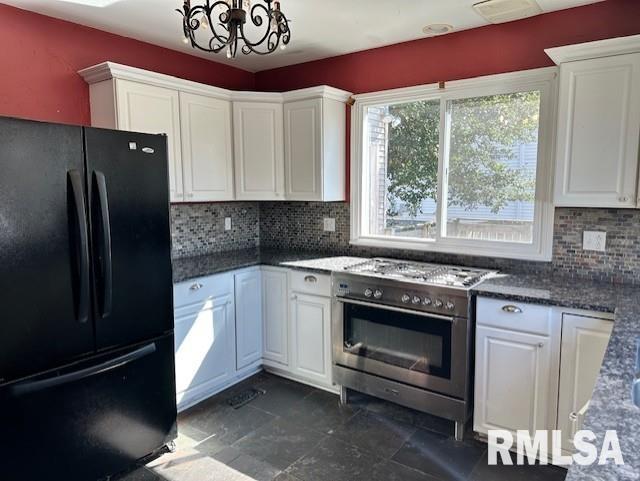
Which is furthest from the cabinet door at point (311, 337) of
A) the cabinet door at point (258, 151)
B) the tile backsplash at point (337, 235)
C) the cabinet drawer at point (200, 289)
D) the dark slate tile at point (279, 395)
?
the cabinet door at point (258, 151)

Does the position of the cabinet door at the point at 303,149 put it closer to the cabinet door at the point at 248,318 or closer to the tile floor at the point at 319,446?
the cabinet door at the point at 248,318

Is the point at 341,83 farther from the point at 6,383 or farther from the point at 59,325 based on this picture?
the point at 6,383

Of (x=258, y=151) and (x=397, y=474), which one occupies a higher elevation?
(x=258, y=151)

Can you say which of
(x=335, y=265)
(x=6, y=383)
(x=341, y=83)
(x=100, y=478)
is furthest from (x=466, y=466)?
(x=341, y=83)

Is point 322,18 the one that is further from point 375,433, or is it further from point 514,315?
point 375,433

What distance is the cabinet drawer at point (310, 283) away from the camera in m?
3.07

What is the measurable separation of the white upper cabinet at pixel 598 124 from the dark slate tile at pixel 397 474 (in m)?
1.62

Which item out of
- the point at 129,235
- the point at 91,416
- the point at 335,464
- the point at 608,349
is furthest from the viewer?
Result: the point at 335,464

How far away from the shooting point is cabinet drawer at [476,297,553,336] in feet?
7.44

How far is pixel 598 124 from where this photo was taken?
2.30 meters

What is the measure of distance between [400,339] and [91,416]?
172 cm

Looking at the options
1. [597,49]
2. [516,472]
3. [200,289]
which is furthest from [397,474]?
[597,49]

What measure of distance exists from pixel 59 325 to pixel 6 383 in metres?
0.29

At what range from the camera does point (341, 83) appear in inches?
141
